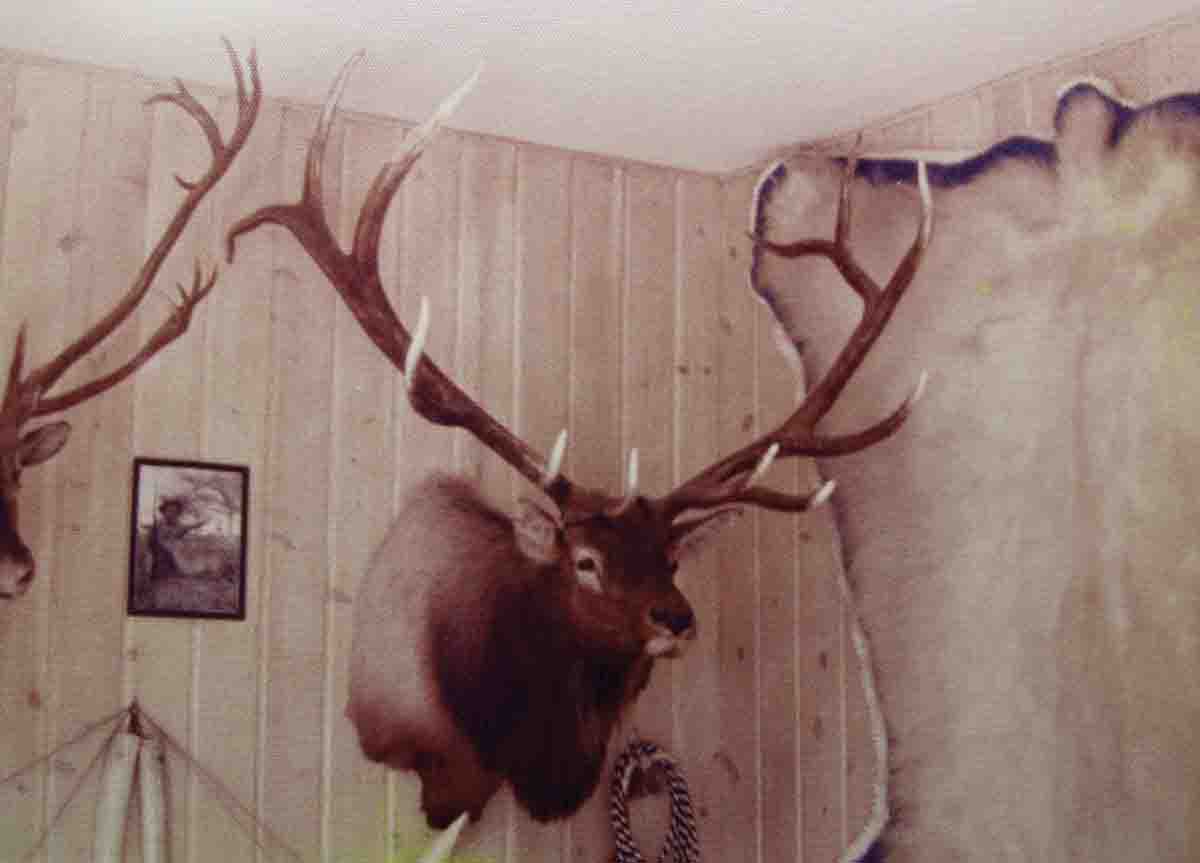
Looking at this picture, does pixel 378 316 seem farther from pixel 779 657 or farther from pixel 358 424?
pixel 779 657

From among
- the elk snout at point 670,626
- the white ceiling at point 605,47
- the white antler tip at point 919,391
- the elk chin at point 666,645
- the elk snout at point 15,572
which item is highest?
the white ceiling at point 605,47

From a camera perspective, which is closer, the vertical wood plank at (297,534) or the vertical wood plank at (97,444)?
the vertical wood plank at (97,444)

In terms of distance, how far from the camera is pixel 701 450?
385cm

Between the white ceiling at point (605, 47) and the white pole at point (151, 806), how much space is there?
1.32m

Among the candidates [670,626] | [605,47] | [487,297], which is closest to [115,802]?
[670,626]

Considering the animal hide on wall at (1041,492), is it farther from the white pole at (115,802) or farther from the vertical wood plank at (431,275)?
the white pole at (115,802)

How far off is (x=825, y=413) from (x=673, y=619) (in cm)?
60

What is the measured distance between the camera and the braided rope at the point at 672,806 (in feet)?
11.3

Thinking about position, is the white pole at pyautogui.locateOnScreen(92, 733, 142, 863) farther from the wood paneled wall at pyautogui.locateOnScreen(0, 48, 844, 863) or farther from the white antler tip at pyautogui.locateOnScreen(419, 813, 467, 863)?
the white antler tip at pyautogui.locateOnScreen(419, 813, 467, 863)

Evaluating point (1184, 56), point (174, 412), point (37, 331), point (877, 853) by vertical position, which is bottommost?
point (877, 853)

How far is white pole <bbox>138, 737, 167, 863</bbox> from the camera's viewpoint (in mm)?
2982

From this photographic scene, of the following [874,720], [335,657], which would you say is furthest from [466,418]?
[874,720]

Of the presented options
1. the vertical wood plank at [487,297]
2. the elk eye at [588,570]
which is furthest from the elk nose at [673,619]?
the vertical wood plank at [487,297]

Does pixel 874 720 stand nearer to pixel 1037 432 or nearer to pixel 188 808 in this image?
pixel 1037 432
